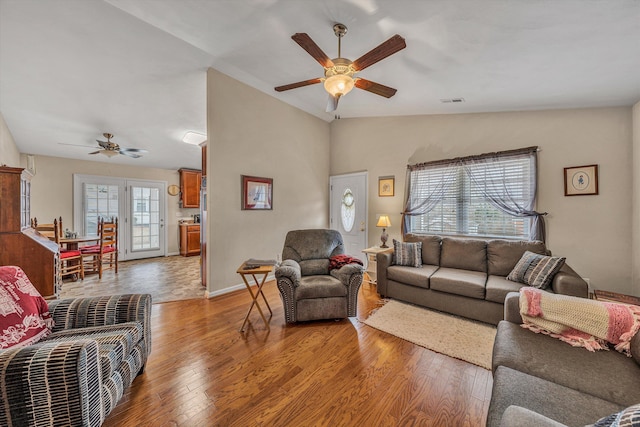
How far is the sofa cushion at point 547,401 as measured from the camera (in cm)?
97

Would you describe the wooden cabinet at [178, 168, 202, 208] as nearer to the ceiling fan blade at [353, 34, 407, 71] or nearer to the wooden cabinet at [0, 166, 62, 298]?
the wooden cabinet at [0, 166, 62, 298]

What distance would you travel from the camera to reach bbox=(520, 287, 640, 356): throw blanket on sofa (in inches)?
54.9

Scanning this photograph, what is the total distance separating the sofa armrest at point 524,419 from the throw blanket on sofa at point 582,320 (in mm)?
1027

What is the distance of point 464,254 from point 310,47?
10.1 ft

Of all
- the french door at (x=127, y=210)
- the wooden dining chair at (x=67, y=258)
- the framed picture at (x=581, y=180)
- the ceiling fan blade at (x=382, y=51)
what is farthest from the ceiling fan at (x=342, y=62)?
the french door at (x=127, y=210)

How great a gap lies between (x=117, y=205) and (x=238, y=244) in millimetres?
4185

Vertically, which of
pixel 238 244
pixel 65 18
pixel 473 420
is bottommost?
pixel 473 420

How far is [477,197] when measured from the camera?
378cm

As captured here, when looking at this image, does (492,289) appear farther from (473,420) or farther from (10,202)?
(10,202)

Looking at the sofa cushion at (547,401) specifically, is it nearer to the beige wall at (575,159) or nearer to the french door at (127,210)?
the beige wall at (575,159)

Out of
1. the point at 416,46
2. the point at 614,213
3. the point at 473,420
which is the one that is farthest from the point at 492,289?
the point at 416,46

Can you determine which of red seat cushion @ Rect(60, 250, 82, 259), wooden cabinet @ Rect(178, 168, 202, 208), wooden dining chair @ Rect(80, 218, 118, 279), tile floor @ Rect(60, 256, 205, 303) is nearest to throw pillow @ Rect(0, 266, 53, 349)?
tile floor @ Rect(60, 256, 205, 303)

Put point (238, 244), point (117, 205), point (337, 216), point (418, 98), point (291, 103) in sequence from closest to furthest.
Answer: point (418, 98) < point (238, 244) < point (291, 103) < point (337, 216) < point (117, 205)

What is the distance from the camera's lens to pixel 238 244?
3.79 meters
